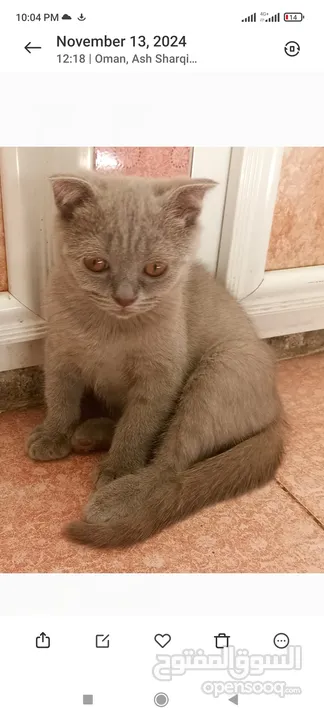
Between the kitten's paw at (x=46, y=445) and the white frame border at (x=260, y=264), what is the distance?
0.51m

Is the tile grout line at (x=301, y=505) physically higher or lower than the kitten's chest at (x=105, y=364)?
lower

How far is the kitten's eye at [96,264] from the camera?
3.05 ft

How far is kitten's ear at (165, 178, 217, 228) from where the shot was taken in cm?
93

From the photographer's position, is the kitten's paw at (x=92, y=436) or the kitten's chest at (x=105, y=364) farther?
the kitten's paw at (x=92, y=436)

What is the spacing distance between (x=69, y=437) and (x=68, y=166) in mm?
498
